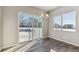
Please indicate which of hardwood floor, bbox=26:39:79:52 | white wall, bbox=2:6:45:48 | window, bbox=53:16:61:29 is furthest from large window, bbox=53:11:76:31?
white wall, bbox=2:6:45:48

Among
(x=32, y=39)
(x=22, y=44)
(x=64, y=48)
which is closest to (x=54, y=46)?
(x=64, y=48)

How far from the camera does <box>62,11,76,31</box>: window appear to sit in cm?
167

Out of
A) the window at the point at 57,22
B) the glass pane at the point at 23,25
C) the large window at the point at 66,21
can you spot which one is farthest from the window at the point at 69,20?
the glass pane at the point at 23,25

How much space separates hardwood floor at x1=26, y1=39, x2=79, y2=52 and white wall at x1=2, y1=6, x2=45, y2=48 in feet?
1.34

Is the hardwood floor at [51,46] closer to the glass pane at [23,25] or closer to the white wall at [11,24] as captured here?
the glass pane at [23,25]

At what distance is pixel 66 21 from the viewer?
1.72 metres

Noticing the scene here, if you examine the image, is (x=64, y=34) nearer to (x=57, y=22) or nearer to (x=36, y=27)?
(x=57, y=22)

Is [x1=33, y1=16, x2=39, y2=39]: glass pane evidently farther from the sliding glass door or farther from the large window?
the large window

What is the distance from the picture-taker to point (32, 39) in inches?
69.8

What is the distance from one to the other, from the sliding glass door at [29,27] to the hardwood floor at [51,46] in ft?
0.54

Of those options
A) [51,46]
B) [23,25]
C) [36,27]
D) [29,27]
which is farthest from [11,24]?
[51,46]
